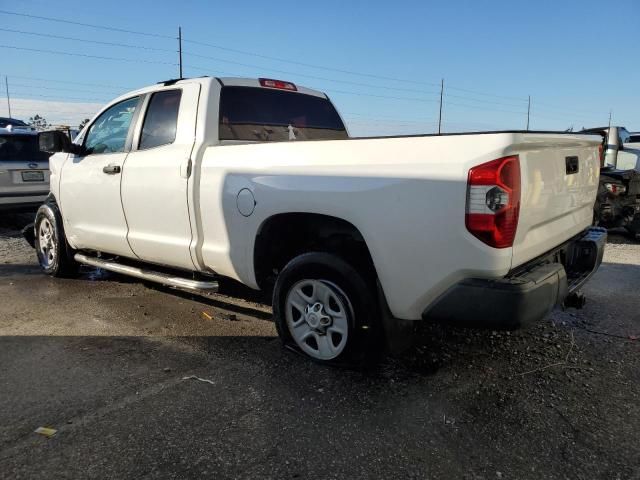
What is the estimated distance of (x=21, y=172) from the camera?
8391mm

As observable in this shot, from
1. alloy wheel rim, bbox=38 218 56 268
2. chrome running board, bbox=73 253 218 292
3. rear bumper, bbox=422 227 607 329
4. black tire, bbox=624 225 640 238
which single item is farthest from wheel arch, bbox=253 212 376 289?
black tire, bbox=624 225 640 238

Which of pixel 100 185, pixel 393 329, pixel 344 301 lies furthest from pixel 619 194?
pixel 100 185

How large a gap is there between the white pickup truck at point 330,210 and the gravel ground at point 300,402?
16.0 inches

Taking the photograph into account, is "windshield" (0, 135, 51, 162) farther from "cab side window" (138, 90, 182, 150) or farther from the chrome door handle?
"cab side window" (138, 90, 182, 150)

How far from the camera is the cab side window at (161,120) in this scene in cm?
420

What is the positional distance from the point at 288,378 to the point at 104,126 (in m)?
3.34

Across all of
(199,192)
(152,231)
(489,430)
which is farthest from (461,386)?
(152,231)

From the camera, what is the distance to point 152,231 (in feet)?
14.1

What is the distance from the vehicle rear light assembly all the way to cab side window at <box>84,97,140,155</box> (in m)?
7.10

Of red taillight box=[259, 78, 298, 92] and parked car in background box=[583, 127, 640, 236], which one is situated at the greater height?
red taillight box=[259, 78, 298, 92]

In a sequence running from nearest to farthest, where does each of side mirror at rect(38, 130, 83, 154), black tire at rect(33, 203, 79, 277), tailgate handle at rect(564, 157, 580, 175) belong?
1. tailgate handle at rect(564, 157, 580, 175)
2. side mirror at rect(38, 130, 83, 154)
3. black tire at rect(33, 203, 79, 277)

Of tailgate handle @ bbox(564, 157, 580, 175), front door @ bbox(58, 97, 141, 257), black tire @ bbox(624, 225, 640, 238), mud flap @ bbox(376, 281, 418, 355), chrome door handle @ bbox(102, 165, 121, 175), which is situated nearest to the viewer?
mud flap @ bbox(376, 281, 418, 355)

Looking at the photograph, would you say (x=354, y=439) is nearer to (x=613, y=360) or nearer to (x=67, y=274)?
(x=613, y=360)

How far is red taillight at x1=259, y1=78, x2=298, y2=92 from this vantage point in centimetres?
461
